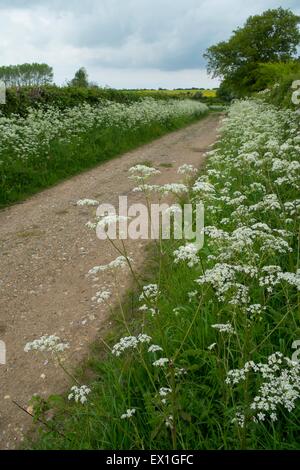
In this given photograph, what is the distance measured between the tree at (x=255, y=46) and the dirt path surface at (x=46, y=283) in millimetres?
40573

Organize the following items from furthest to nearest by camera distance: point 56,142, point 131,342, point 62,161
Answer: point 56,142 → point 62,161 → point 131,342

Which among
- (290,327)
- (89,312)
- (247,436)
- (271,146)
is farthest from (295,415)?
(271,146)

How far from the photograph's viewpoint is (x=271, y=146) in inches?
236

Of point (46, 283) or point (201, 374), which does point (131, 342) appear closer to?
point (201, 374)

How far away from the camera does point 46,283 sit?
5852mm

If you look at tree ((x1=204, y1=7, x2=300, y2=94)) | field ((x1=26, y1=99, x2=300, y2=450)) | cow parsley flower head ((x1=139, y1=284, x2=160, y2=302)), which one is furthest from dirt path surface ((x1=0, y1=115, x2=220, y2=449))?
tree ((x1=204, y1=7, x2=300, y2=94))

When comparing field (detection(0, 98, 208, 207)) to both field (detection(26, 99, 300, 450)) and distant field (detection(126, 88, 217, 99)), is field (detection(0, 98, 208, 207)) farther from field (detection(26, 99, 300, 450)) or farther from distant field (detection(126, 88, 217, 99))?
distant field (detection(126, 88, 217, 99))

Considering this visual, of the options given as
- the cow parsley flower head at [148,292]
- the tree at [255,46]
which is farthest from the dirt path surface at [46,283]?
the tree at [255,46]

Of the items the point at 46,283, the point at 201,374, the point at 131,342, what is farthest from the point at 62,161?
the point at 131,342

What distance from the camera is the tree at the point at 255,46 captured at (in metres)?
45.4

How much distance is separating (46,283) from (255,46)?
4862 cm

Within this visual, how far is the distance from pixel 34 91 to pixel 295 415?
14944mm

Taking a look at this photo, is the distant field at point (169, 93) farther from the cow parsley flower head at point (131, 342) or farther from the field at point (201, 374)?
the cow parsley flower head at point (131, 342)

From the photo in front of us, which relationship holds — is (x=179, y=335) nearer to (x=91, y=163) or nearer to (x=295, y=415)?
(x=295, y=415)
